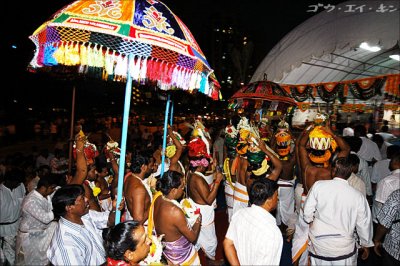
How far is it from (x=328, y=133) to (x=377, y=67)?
1843 cm


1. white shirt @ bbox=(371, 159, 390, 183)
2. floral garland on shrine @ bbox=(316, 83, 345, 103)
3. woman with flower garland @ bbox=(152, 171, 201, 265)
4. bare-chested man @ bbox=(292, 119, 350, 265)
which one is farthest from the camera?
floral garland on shrine @ bbox=(316, 83, 345, 103)

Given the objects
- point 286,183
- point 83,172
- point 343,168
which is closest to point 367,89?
point 286,183

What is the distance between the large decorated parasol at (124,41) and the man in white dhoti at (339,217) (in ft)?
6.79

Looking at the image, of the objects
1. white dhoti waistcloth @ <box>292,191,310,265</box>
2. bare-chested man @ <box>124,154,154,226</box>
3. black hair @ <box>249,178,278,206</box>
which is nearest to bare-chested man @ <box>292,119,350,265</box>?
white dhoti waistcloth @ <box>292,191,310,265</box>

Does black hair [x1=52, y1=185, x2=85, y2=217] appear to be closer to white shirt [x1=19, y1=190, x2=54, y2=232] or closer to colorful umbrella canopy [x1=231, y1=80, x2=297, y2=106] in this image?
white shirt [x1=19, y1=190, x2=54, y2=232]

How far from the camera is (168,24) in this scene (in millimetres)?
2506

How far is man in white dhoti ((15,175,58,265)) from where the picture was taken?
167 inches

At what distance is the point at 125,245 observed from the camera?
2.23 meters

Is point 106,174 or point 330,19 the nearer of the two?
point 106,174

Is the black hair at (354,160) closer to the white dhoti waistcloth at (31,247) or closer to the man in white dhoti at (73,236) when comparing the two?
the man in white dhoti at (73,236)

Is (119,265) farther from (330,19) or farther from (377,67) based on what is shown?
(377,67)

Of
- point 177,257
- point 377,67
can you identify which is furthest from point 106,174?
point 377,67

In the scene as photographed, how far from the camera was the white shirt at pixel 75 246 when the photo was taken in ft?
8.77

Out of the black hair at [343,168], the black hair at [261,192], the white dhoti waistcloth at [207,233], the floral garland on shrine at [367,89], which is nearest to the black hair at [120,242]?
the black hair at [261,192]
